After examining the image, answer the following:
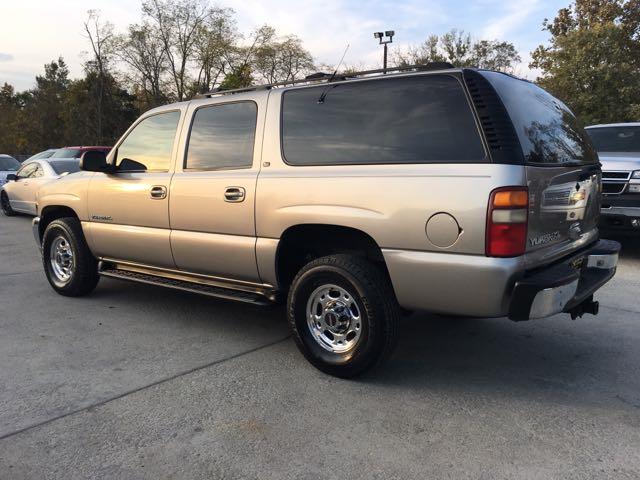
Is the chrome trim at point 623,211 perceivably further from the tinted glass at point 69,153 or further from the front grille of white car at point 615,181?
the tinted glass at point 69,153

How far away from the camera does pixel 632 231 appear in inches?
282

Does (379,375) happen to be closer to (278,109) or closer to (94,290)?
(278,109)

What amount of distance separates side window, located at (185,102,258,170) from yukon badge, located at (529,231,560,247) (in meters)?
2.08

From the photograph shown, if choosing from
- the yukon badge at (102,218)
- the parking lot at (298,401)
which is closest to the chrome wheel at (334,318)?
the parking lot at (298,401)

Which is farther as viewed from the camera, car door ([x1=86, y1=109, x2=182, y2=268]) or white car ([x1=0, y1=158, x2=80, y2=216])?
white car ([x1=0, y1=158, x2=80, y2=216])

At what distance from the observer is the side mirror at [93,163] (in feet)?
16.2

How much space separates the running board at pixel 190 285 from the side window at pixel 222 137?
96cm

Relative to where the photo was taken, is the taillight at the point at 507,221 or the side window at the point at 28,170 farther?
the side window at the point at 28,170

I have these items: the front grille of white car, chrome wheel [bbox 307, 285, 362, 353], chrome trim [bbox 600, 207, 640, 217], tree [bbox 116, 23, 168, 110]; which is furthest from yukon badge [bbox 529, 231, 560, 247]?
tree [bbox 116, 23, 168, 110]

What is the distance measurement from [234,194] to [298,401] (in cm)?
161

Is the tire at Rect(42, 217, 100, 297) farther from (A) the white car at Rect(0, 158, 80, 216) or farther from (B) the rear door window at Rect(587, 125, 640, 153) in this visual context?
(B) the rear door window at Rect(587, 125, 640, 153)

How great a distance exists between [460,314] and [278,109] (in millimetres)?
2002

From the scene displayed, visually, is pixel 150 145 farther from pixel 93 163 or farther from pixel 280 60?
pixel 280 60

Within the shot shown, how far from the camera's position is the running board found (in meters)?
4.08
